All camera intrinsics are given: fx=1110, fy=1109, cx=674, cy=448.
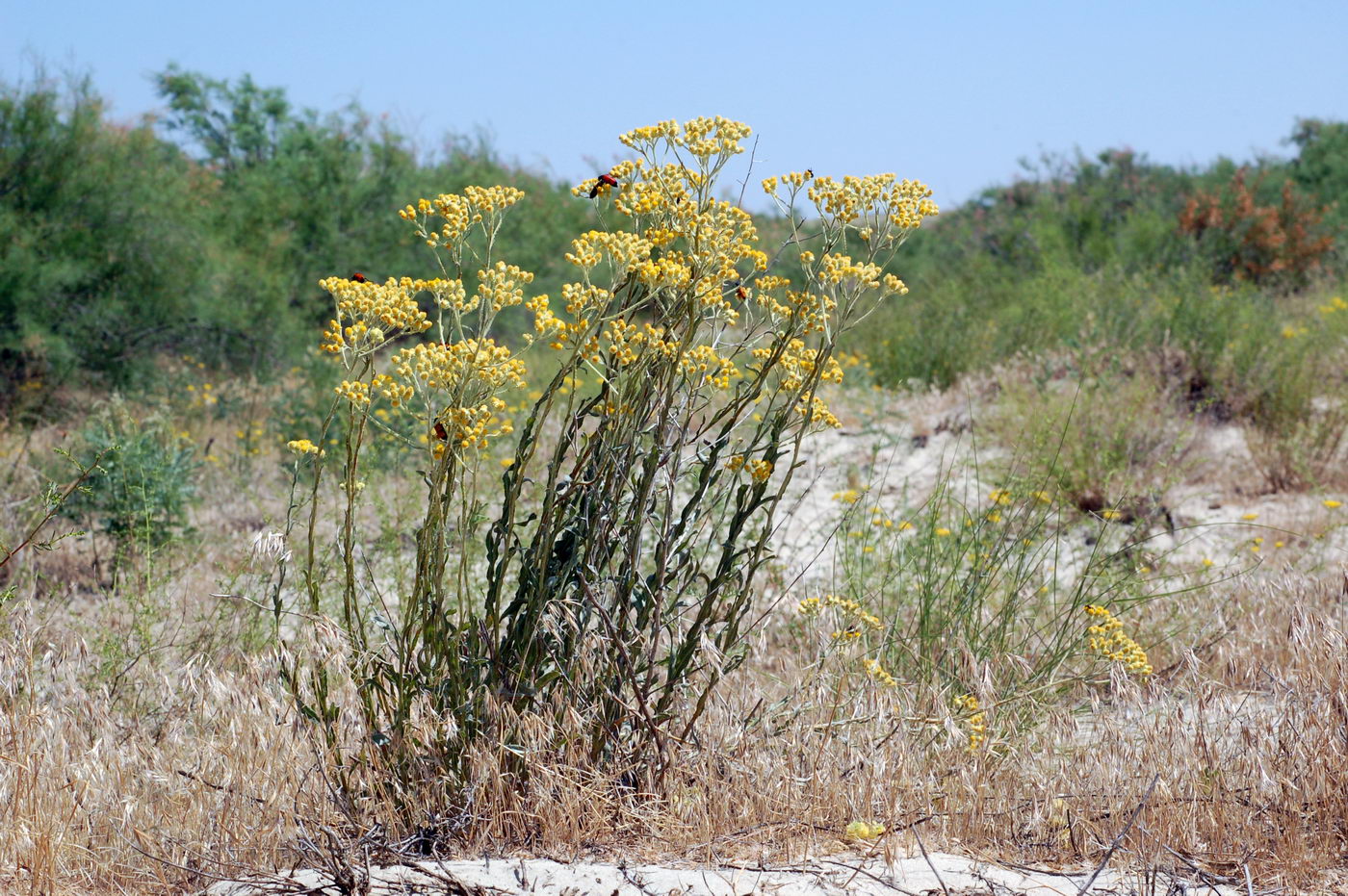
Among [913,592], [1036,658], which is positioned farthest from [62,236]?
[1036,658]

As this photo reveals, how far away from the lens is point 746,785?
8.16 feet

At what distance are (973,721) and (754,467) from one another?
1.05 metres

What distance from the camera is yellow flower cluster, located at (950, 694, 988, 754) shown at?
279cm

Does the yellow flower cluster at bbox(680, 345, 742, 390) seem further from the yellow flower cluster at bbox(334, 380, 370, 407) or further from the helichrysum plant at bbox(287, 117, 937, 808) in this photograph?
the yellow flower cluster at bbox(334, 380, 370, 407)

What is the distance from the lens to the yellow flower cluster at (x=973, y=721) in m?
2.79

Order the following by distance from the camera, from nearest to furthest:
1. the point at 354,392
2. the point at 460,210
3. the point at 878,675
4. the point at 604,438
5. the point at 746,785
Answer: the point at 354,392
the point at 460,210
the point at 604,438
the point at 746,785
the point at 878,675

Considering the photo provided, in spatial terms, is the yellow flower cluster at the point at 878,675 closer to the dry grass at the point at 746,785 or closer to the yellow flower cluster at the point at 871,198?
the dry grass at the point at 746,785

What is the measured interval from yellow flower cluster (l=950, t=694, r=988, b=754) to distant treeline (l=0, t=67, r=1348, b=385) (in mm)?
5466

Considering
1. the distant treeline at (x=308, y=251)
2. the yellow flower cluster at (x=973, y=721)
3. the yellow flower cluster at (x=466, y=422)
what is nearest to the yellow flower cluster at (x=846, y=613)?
the yellow flower cluster at (x=973, y=721)

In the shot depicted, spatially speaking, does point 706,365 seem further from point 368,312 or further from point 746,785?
point 746,785

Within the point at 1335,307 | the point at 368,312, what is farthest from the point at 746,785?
the point at 1335,307

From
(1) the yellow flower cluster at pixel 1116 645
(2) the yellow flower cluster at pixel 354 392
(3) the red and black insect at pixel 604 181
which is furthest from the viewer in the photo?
(1) the yellow flower cluster at pixel 1116 645

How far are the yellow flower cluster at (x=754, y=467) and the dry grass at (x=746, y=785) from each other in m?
0.61

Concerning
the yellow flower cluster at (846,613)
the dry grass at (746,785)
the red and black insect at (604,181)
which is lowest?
the dry grass at (746,785)
